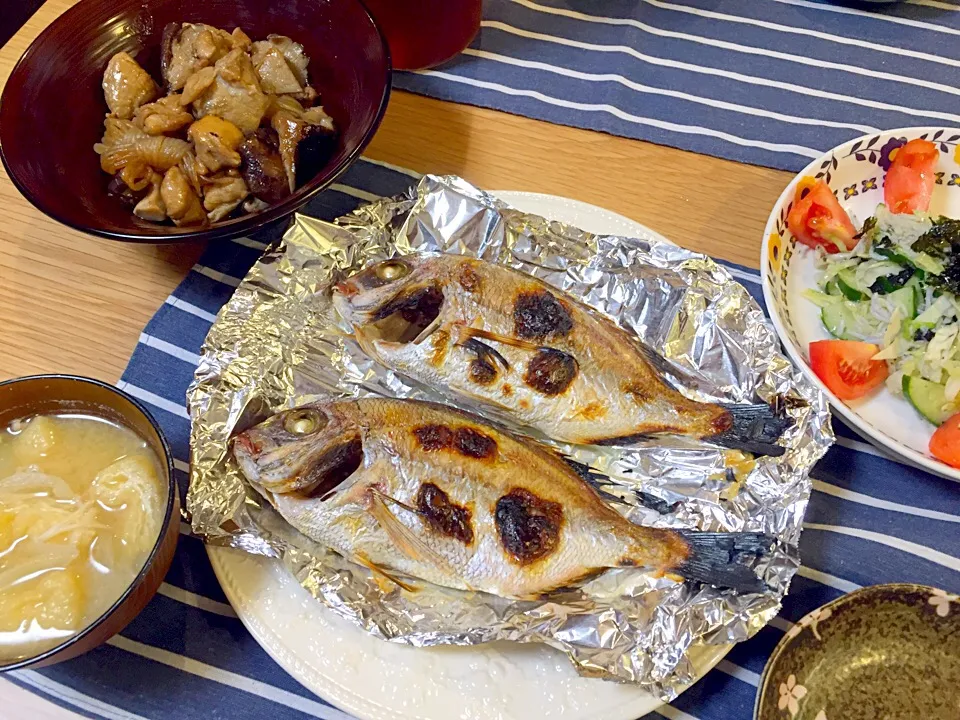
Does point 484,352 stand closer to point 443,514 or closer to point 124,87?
point 443,514

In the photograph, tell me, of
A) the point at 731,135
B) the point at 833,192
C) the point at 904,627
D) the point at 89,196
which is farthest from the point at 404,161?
the point at 904,627

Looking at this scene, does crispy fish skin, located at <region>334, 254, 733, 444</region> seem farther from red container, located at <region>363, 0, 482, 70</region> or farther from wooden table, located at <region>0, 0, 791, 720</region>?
red container, located at <region>363, 0, 482, 70</region>

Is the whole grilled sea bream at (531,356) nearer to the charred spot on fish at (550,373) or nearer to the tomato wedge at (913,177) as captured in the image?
the charred spot on fish at (550,373)

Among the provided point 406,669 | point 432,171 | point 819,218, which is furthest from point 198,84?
point 819,218

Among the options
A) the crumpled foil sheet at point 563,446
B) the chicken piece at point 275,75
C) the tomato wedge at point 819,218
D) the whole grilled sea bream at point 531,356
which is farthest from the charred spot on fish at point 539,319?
the chicken piece at point 275,75

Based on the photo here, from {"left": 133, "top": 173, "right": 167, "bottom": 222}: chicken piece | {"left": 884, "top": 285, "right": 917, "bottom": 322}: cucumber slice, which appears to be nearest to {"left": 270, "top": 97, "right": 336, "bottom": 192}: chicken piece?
{"left": 133, "top": 173, "right": 167, "bottom": 222}: chicken piece

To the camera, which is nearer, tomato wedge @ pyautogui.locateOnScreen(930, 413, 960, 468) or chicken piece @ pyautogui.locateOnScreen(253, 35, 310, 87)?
tomato wedge @ pyautogui.locateOnScreen(930, 413, 960, 468)

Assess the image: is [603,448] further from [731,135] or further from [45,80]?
[45,80]
